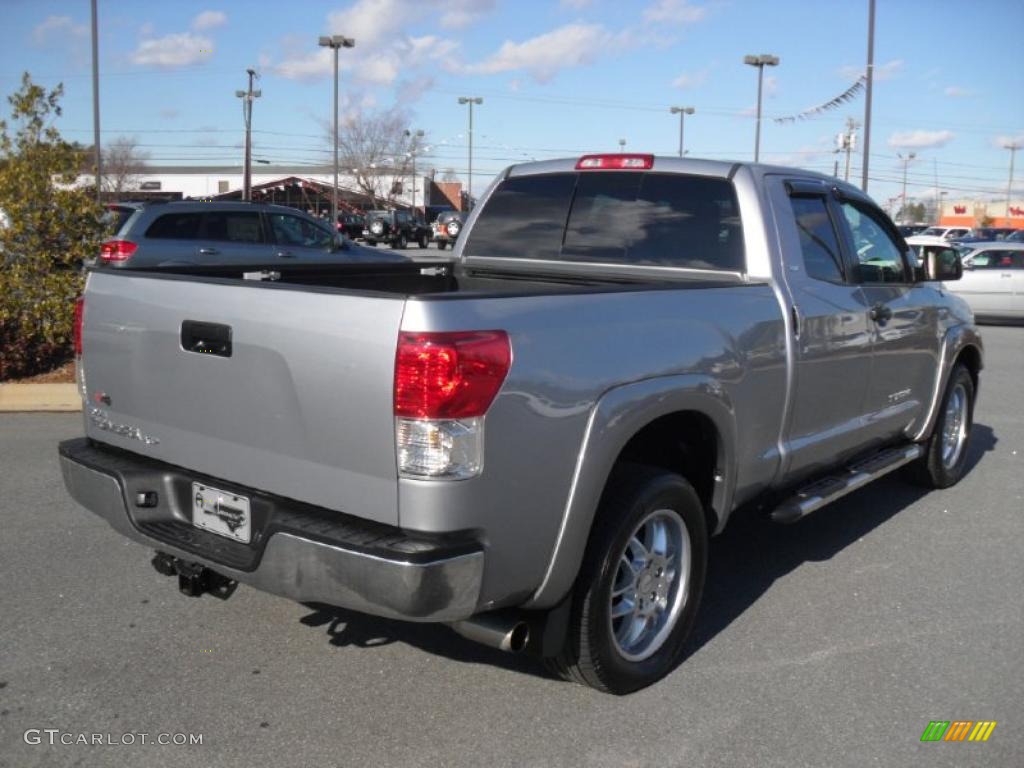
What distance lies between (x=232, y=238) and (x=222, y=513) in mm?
11047

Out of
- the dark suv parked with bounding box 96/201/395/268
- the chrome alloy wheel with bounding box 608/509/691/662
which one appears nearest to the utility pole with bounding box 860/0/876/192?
the dark suv parked with bounding box 96/201/395/268

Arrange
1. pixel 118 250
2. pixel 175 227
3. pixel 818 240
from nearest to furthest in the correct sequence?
1. pixel 818 240
2. pixel 118 250
3. pixel 175 227

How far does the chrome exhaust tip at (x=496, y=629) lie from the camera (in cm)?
320

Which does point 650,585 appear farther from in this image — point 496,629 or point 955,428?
point 955,428

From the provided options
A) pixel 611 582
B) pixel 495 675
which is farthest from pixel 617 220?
pixel 495 675

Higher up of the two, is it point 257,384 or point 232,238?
point 232,238

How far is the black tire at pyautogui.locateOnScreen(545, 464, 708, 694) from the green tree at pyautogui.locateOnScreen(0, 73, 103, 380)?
26.9 ft

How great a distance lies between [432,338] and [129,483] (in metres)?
1.47

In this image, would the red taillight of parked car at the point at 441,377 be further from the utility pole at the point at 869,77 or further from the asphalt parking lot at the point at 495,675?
the utility pole at the point at 869,77

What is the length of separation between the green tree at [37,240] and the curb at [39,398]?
827 millimetres

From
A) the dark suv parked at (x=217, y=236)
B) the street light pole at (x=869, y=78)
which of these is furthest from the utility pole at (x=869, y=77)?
the dark suv parked at (x=217, y=236)

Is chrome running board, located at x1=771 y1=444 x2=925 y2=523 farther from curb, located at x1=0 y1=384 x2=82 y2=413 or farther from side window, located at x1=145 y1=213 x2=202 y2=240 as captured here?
side window, located at x1=145 y1=213 x2=202 y2=240

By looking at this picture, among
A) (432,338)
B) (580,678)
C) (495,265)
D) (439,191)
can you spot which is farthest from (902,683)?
(439,191)

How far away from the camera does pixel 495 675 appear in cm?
381
